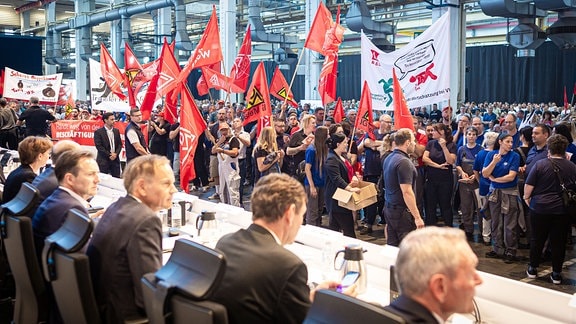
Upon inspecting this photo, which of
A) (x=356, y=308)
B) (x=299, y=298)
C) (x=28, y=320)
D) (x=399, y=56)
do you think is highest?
(x=399, y=56)

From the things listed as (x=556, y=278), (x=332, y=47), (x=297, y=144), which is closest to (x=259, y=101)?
(x=297, y=144)

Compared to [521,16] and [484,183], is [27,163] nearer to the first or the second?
[484,183]

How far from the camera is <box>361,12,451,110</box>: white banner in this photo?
7.67 metres

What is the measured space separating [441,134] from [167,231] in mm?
4332

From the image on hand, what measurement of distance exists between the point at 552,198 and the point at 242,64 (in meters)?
5.42

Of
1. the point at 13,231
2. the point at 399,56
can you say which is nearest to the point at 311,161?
the point at 399,56

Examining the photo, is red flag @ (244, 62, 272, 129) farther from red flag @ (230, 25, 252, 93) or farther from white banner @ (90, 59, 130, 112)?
white banner @ (90, 59, 130, 112)

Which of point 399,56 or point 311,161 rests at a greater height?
point 399,56

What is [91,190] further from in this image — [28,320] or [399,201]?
[399,201]

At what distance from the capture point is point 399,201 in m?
5.75

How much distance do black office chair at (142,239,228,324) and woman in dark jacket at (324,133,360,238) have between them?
402 cm

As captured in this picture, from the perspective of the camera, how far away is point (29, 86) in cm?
1416

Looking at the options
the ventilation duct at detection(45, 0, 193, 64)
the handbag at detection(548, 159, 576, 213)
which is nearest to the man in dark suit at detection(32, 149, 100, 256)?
the handbag at detection(548, 159, 576, 213)

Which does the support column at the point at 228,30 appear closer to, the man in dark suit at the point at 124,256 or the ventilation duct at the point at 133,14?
the ventilation duct at the point at 133,14
